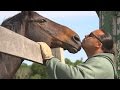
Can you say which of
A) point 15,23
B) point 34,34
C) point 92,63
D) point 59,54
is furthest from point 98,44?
point 15,23

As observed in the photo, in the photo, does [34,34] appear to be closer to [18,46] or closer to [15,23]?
[15,23]

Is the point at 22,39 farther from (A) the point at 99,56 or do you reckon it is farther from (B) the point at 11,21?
(B) the point at 11,21

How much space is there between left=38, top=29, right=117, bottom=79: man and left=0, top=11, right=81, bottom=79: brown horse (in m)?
0.99

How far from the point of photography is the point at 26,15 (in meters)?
3.71

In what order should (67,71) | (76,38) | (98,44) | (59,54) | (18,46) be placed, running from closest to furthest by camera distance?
(67,71) → (18,46) → (98,44) → (59,54) → (76,38)

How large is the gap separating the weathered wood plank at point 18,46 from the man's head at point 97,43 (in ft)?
0.97

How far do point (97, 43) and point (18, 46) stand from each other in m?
0.49

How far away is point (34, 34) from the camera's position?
12.0 ft

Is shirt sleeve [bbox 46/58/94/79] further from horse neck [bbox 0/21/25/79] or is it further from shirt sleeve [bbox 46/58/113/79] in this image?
horse neck [bbox 0/21/25/79]

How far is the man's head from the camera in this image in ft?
8.46

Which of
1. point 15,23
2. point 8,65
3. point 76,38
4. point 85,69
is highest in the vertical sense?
point 15,23
